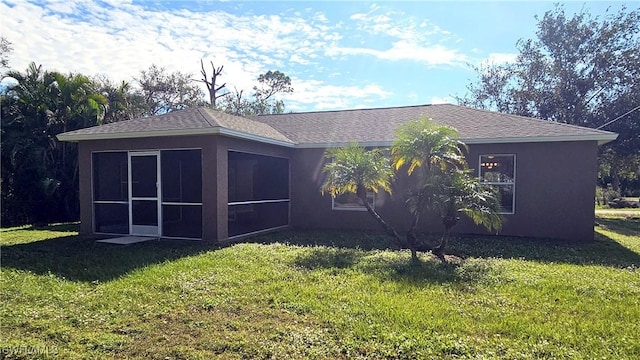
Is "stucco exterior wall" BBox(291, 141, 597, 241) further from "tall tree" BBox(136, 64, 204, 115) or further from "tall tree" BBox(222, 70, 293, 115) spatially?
"tall tree" BBox(222, 70, 293, 115)

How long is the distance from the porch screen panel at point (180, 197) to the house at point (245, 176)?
0.03 m

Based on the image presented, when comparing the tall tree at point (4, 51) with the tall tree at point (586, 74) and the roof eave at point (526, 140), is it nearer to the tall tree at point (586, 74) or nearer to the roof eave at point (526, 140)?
the roof eave at point (526, 140)

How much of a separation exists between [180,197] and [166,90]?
948 inches

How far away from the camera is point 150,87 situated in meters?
31.6

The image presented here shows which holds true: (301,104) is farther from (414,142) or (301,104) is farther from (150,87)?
(414,142)

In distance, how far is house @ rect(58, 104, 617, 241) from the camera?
9.95m

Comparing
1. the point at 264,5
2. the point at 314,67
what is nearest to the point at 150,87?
the point at 314,67

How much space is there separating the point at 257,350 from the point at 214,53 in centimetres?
2953

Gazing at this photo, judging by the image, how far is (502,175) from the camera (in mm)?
11164

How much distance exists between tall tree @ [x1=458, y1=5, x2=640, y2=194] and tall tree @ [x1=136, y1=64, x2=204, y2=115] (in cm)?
2392

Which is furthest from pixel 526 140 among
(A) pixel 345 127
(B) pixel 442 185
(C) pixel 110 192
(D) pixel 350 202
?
(C) pixel 110 192

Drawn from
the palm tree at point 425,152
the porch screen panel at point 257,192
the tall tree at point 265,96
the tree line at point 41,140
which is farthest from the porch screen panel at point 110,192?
the tall tree at point 265,96

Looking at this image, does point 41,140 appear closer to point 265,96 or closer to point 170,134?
point 170,134

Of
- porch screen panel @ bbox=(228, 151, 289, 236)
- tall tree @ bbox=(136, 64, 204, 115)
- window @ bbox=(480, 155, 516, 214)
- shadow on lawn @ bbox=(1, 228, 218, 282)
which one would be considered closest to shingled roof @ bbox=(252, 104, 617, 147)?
window @ bbox=(480, 155, 516, 214)
